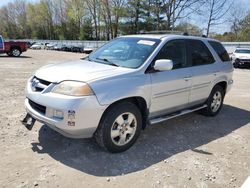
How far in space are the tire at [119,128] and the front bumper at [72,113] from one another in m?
0.15

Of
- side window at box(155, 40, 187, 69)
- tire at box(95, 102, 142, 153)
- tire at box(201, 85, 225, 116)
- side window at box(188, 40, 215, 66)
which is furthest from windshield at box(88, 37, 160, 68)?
tire at box(201, 85, 225, 116)

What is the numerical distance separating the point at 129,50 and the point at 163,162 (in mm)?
1974

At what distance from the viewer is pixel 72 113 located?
11.8 feet

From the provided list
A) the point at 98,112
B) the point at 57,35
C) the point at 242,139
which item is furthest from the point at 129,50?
the point at 57,35

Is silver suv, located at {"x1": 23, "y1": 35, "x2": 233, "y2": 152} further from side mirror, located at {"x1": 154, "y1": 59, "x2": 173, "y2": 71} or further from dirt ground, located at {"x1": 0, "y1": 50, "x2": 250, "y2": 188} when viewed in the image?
dirt ground, located at {"x1": 0, "y1": 50, "x2": 250, "y2": 188}

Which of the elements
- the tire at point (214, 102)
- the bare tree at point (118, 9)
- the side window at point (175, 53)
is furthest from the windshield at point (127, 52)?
the bare tree at point (118, 9)

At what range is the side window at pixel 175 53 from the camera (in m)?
4.73

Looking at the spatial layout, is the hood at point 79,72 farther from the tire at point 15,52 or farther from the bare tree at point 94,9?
the bare tree at point 94,9

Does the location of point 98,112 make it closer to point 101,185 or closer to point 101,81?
point 101,81

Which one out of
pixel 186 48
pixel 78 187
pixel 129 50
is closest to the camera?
pixel 78 187

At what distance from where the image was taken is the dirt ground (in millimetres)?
3477

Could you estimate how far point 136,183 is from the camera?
343cm

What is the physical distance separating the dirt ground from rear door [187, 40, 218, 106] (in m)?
0.64

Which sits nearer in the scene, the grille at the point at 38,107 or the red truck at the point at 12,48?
the grille at the point at 38,107
